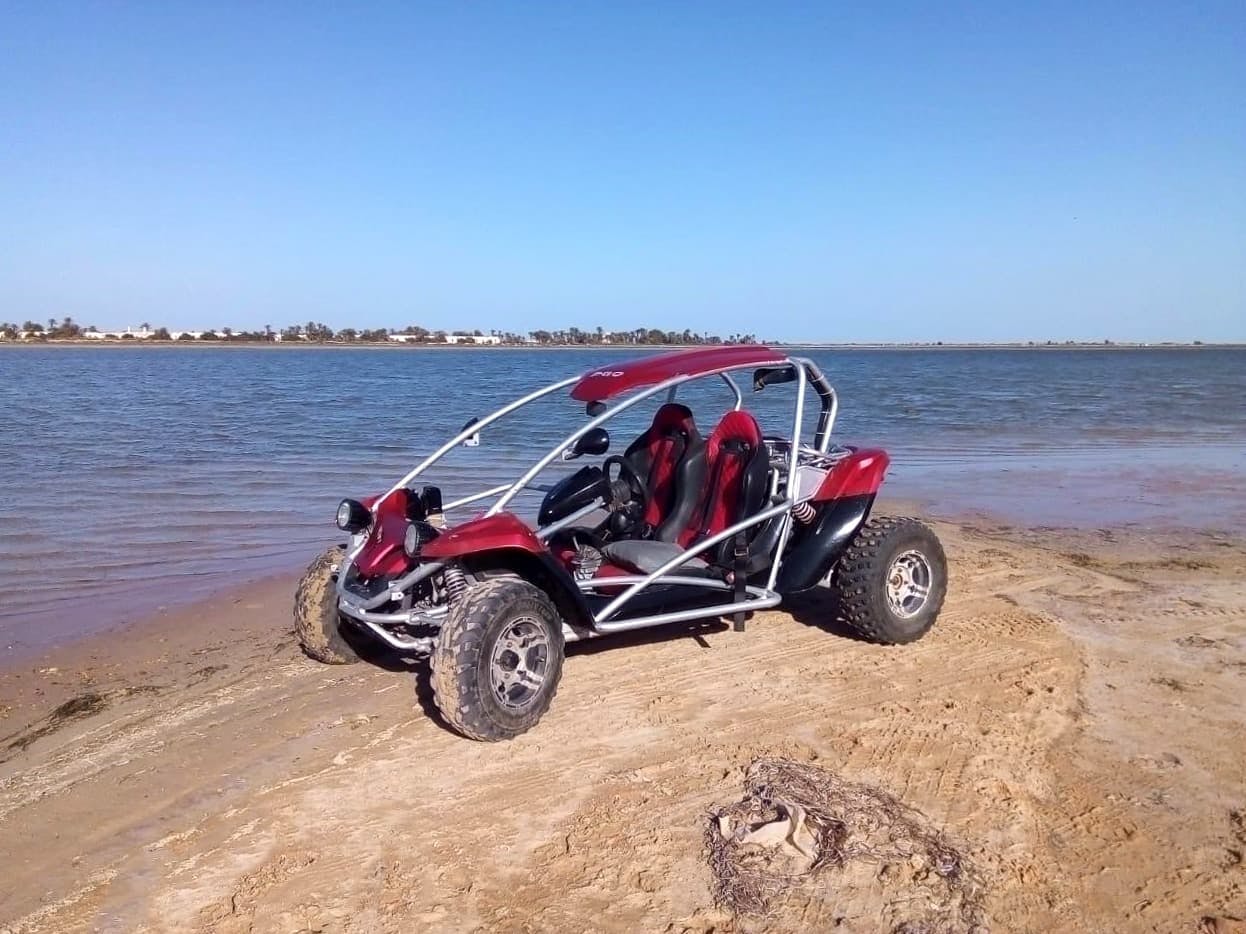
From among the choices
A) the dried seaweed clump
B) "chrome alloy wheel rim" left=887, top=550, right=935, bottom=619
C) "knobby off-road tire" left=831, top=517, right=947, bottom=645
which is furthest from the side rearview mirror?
the dried seaweed clump

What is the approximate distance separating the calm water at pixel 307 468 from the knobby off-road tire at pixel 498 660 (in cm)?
385

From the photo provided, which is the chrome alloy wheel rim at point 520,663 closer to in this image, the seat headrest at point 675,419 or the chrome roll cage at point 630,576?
the chrome roll cage at point 630,576

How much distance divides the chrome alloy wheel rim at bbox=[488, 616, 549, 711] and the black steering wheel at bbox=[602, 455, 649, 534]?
1.67 meters

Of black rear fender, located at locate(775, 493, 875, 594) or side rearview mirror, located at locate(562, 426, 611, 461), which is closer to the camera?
black rear fender, located at locate(775, 493, 875, 594)

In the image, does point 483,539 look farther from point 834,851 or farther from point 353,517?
point 834,851

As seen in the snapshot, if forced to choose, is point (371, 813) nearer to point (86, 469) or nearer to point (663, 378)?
point (663, 378)

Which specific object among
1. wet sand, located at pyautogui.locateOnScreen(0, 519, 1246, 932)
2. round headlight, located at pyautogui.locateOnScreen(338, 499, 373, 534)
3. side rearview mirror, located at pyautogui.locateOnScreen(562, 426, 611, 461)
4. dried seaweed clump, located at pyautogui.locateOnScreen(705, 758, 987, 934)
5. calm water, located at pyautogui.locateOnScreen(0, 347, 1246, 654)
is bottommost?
calm water, located at pyautogui.locateOnScreen(0, 347, 1246, 654)

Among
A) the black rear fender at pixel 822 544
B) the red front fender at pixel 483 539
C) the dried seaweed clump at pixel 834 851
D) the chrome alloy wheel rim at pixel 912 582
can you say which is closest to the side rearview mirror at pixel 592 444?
the black rear fender at pixel 822 544

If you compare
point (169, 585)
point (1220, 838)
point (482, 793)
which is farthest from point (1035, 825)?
point (169, 585)

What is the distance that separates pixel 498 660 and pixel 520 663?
114 mm

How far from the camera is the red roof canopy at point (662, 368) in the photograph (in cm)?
514

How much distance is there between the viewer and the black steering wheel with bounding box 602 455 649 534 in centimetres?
605

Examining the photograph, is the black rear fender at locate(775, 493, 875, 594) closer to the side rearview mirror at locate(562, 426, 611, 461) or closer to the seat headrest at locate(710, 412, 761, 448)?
the seat headrest at locate(710, 412, 761, 448)

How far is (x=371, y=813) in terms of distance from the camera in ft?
12.4
